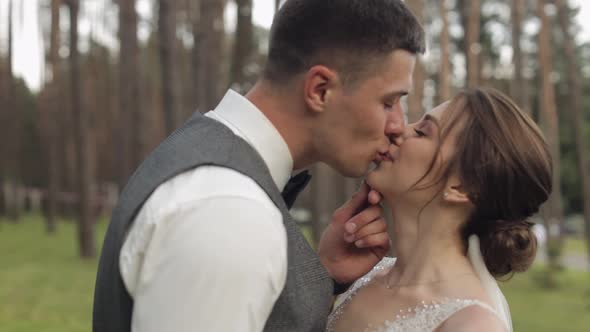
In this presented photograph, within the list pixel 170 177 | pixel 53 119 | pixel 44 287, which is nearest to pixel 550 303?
pixel 44 287

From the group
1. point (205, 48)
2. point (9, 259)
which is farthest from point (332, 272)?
point (9, 259)

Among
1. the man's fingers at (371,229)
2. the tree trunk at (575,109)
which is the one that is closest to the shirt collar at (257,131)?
the man's fingers at (371,229)

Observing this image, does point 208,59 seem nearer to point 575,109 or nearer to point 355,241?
point 575,109

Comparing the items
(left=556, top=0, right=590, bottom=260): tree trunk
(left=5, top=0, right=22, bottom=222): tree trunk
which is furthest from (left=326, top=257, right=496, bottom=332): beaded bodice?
(left=5, top=0, right=22, bottom=222): tree trunk

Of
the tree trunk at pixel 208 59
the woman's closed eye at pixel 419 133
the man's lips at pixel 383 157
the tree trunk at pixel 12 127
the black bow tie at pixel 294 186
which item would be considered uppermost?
the woman's closed eye at pixel 419 133

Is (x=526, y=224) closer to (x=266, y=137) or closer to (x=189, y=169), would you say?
(x=266, y=137)

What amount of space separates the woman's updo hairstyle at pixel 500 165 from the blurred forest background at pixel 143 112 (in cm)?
80

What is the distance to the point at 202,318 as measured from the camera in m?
1.62

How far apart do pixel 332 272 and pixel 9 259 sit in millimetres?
15437

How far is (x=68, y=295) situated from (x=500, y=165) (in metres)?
10.1

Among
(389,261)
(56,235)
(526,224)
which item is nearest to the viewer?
(526,224)

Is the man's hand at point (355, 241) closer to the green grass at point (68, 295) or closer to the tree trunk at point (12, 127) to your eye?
the green grass at point (68, 295)

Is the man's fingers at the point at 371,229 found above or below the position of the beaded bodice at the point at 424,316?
above

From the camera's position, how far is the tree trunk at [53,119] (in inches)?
965
